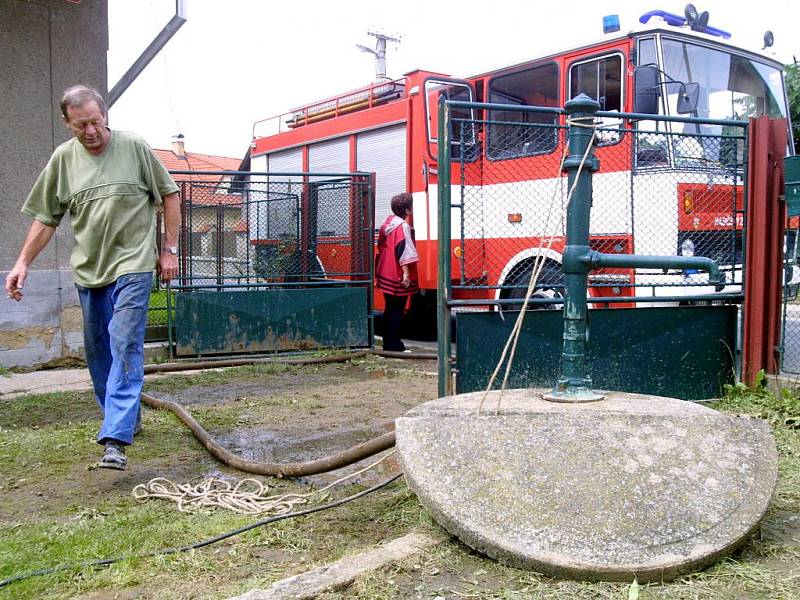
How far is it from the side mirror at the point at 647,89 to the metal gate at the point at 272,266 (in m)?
3.26

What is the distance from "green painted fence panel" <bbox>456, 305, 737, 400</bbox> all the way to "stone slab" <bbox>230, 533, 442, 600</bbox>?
2117 millimetres

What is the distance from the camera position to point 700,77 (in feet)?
23.5

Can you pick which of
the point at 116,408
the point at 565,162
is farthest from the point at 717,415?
the point at 116,408

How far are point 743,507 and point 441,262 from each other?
2423 mm

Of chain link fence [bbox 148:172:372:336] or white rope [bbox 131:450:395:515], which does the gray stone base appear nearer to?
chain link fence [bbox 148:172:372:336]

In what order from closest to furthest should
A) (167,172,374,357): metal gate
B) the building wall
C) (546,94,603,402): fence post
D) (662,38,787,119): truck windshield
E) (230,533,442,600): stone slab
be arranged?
(230,533,442,600): stone slab
(546,94,603,402): fence post
the building wall
(662,38,787,119): truck windshield
(167,172,374,357): metal gate

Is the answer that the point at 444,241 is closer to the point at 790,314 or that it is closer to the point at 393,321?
the point at 790,314

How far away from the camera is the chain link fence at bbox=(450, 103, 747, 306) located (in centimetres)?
558

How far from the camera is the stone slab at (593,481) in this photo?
8.50 feet

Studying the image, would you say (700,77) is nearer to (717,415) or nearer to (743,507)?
(717,415)

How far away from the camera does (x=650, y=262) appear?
11.4 ft

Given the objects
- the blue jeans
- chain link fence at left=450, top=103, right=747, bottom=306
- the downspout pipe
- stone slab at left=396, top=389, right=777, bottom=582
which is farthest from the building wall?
stone slab at left=396, top=389, right=777, bottom=582

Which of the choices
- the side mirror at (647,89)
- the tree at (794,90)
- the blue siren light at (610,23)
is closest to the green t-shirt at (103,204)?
the side mirror at (647,89)

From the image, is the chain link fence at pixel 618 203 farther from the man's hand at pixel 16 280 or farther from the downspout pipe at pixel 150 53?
the downspout pipe at pixel 150 53
